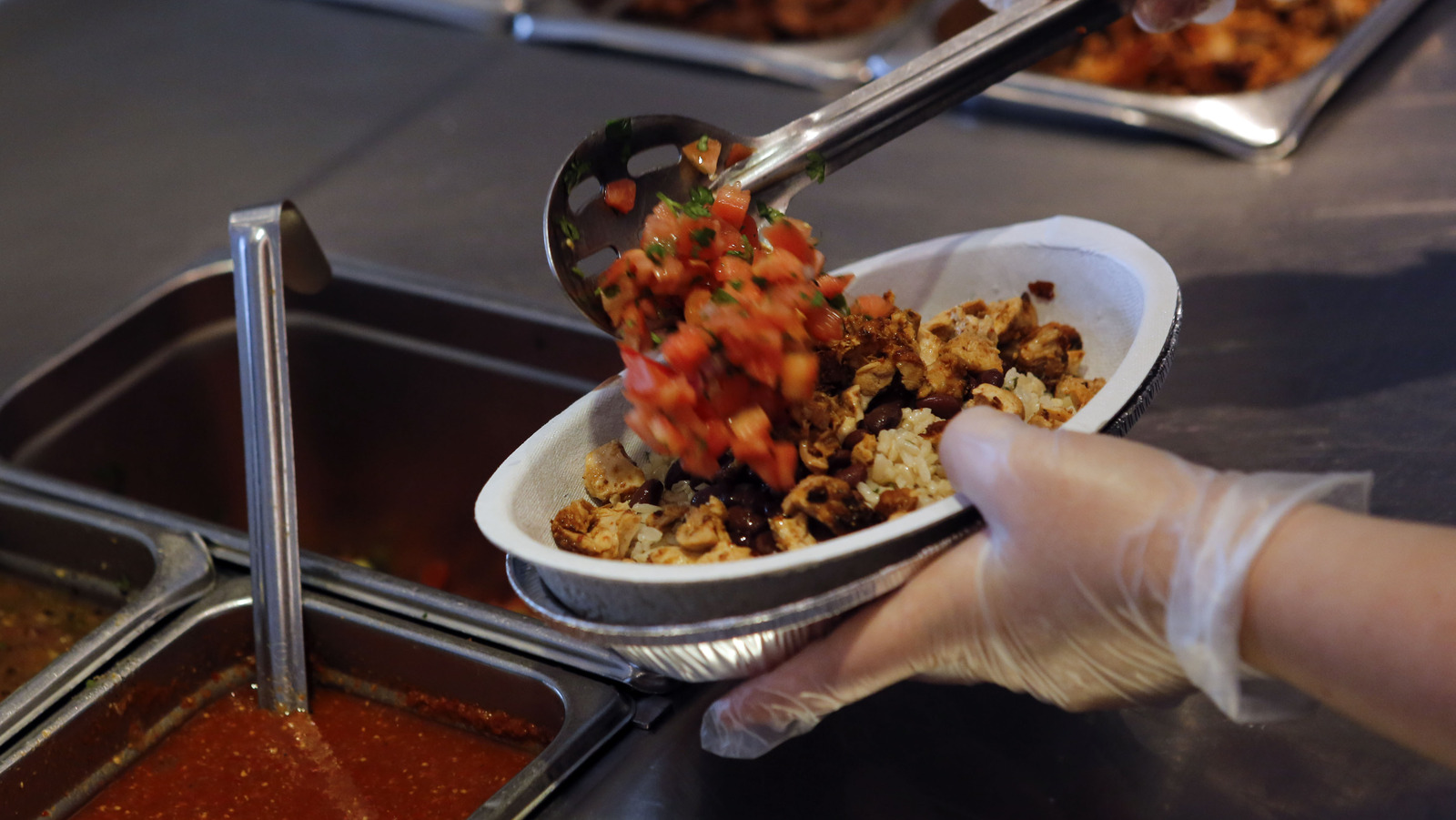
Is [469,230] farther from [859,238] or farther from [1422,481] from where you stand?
[1422,481]

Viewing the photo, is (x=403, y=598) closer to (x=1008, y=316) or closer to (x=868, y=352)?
(x=868, y=352)

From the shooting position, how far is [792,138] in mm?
1226

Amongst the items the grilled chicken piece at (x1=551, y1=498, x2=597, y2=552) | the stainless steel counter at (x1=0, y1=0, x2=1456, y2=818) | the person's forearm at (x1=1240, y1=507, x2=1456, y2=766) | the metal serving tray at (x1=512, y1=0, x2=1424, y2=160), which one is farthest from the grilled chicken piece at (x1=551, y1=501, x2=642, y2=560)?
the metal serving tray at (x1=512, y1=0, x2=1424, y2=160)

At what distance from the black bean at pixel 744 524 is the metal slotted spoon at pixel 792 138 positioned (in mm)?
250

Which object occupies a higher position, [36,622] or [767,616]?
[36,622]

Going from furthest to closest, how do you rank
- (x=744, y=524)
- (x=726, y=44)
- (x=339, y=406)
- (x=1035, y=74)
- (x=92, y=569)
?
(x=726, y=44)
(x=1035, y=74)
(x=339, y=406)
(x=92, y=569)
(x=744, y=524)

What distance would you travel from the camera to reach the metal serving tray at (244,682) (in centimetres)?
111

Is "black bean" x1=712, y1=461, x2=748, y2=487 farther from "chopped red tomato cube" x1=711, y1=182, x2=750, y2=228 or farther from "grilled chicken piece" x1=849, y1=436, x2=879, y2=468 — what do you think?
"chopped red tomato cube" x1=711, y1=182, x2=750, y2=228

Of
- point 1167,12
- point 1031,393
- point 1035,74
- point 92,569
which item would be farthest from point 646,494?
point 1035,74

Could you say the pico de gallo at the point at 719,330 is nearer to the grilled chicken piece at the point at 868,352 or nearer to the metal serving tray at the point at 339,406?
the grilled chicken piece at the point at 868,352

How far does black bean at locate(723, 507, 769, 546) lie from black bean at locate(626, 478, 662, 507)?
0.10 meters

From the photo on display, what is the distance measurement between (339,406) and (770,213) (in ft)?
3.10

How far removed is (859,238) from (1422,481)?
83 cm

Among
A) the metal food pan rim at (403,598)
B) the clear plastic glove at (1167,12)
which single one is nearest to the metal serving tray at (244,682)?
the metal food pan rim at (403,598)
